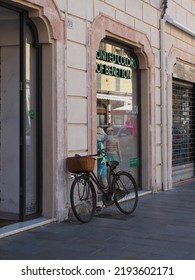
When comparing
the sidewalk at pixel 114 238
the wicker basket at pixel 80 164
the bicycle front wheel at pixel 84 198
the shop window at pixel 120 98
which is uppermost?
the shop window at pixel 120 98

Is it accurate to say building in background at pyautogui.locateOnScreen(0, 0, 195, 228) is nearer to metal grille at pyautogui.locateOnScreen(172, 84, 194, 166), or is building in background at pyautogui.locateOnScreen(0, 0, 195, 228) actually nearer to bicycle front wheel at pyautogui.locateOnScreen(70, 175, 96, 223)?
bicycle front wheel at pyautogui.locateOnScreen(70, 175, 96, 223)

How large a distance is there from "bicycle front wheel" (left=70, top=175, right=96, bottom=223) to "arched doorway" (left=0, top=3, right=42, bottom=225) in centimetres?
56

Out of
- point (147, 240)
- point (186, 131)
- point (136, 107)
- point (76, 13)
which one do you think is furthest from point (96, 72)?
point (186, 131)

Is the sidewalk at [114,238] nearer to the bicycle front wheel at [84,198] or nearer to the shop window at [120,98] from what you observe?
the bicycle front wheel at [84,198]

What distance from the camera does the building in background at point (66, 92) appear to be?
718 cm

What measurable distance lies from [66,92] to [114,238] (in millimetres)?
2469

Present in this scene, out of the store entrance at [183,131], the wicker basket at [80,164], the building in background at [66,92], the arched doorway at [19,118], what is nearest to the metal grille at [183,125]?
the store entrance at [183,131]

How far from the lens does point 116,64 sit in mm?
9641

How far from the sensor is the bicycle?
7.15 m

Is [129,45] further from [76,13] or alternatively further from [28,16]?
[28,16]

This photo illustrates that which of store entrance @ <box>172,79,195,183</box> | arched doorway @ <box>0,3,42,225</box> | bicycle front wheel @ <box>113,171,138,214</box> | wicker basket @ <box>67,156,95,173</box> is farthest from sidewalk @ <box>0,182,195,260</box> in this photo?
store entrance @ <box>172,79,195,183</box>

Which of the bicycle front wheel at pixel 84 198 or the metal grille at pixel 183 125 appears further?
the metal grille at pixel 183 125

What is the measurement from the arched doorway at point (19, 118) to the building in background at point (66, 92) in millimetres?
15

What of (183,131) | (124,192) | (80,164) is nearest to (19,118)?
(80,164)
